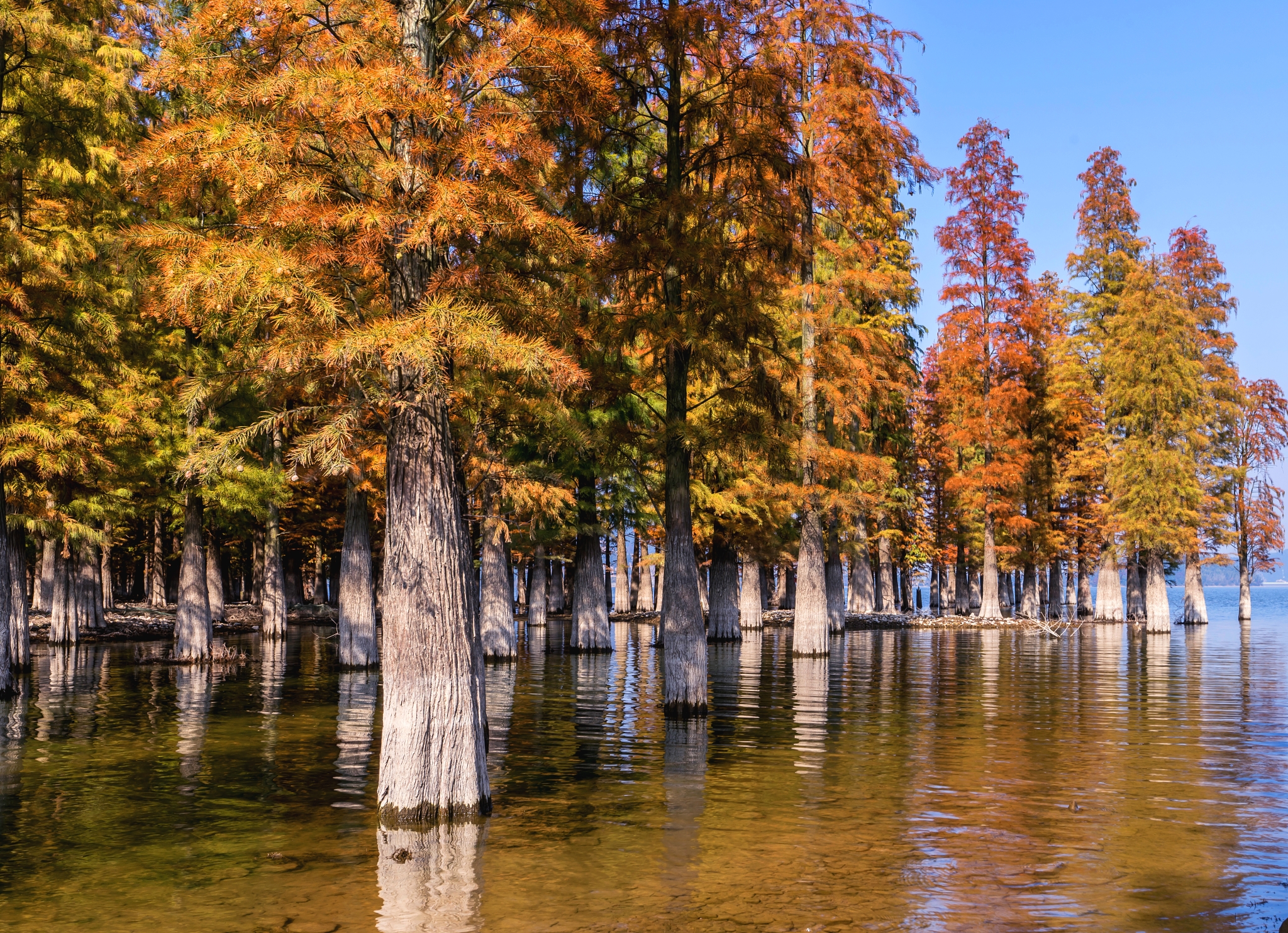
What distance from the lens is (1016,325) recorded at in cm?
5431

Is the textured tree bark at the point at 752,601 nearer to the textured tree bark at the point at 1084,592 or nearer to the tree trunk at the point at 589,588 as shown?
the tree trunk at the point at 589,588

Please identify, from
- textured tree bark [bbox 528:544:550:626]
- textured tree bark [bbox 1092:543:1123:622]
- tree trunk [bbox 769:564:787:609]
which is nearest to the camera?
textured tree bark [bbox 528:544:550:626]

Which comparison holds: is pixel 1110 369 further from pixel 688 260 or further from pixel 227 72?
pixel 227 72

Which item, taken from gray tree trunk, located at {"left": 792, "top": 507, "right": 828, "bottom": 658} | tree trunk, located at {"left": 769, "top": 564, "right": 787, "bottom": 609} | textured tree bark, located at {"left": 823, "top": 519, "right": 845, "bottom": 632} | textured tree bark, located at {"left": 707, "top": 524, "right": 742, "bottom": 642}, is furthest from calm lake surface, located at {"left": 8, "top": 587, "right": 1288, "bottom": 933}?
tree trunk, located at {"left": 769, "top": 564, "right": 787, "bottom": 609}

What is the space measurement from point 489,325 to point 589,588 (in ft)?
79.6

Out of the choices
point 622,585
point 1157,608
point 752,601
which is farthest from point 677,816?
point 622,585

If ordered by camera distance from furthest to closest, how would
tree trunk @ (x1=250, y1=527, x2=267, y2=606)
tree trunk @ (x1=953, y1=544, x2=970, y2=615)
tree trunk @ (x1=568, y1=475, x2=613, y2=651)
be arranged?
tree trunk @ (x1=953, y1=544, x2=970, y2=615) < tree trunk @ (x1=250, y1=527, x2=267, y2=606) < tree trunk @ (x1=568, y1=475, x2=613, y2=651)

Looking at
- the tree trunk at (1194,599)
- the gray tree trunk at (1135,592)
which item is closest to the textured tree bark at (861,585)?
the gray tree trunk at (1135,592)

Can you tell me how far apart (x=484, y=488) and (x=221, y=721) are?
34.2 feet

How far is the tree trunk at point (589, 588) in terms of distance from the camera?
3459 centimetres

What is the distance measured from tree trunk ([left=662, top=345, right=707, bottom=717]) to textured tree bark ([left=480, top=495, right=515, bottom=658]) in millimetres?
11014

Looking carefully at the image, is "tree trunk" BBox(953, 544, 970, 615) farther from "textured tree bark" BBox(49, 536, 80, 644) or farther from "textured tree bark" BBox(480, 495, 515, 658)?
"textured tree bark" BBox(49, 536, 80, 644)

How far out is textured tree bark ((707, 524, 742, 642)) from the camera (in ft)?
133

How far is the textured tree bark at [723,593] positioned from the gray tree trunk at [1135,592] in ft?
100
